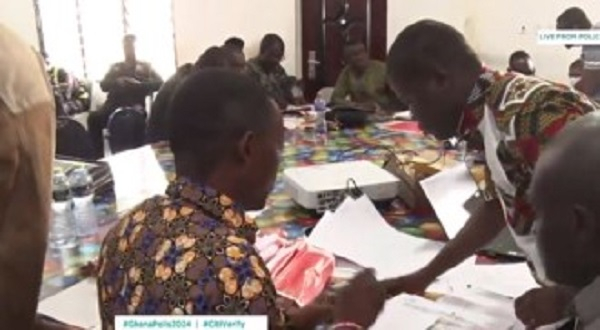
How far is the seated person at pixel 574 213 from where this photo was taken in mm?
884

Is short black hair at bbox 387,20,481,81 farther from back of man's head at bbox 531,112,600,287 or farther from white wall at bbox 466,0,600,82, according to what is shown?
white wall at bbox 466,0,600,82

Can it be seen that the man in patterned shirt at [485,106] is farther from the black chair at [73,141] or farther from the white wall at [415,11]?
the white wall at [415,11]

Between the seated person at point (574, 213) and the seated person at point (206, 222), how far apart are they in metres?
0.38

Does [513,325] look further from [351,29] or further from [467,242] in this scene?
[351,29]

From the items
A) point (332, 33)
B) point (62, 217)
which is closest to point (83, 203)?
point (62, 217)

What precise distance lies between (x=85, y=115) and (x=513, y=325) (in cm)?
446

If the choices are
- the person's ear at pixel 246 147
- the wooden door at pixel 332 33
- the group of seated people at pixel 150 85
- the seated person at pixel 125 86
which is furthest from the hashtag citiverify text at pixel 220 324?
the wooden door at pixel 332 33

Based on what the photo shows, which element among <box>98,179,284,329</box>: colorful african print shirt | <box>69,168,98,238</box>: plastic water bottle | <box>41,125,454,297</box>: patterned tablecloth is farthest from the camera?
<box>69,168,98,238</box>: plastic water bottle

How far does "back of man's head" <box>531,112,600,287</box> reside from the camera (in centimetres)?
88

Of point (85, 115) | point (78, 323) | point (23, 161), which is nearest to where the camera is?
point (23, 161)

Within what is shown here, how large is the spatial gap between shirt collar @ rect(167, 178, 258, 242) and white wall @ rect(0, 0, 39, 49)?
14.0 feet

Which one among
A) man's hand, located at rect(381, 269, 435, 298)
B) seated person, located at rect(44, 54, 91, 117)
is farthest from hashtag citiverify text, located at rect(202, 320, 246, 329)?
seated person, located at rect(44, 54, 91, 117)

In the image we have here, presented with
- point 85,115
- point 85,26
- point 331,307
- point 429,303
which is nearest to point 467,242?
point 429,303

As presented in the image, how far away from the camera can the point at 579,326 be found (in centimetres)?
101
